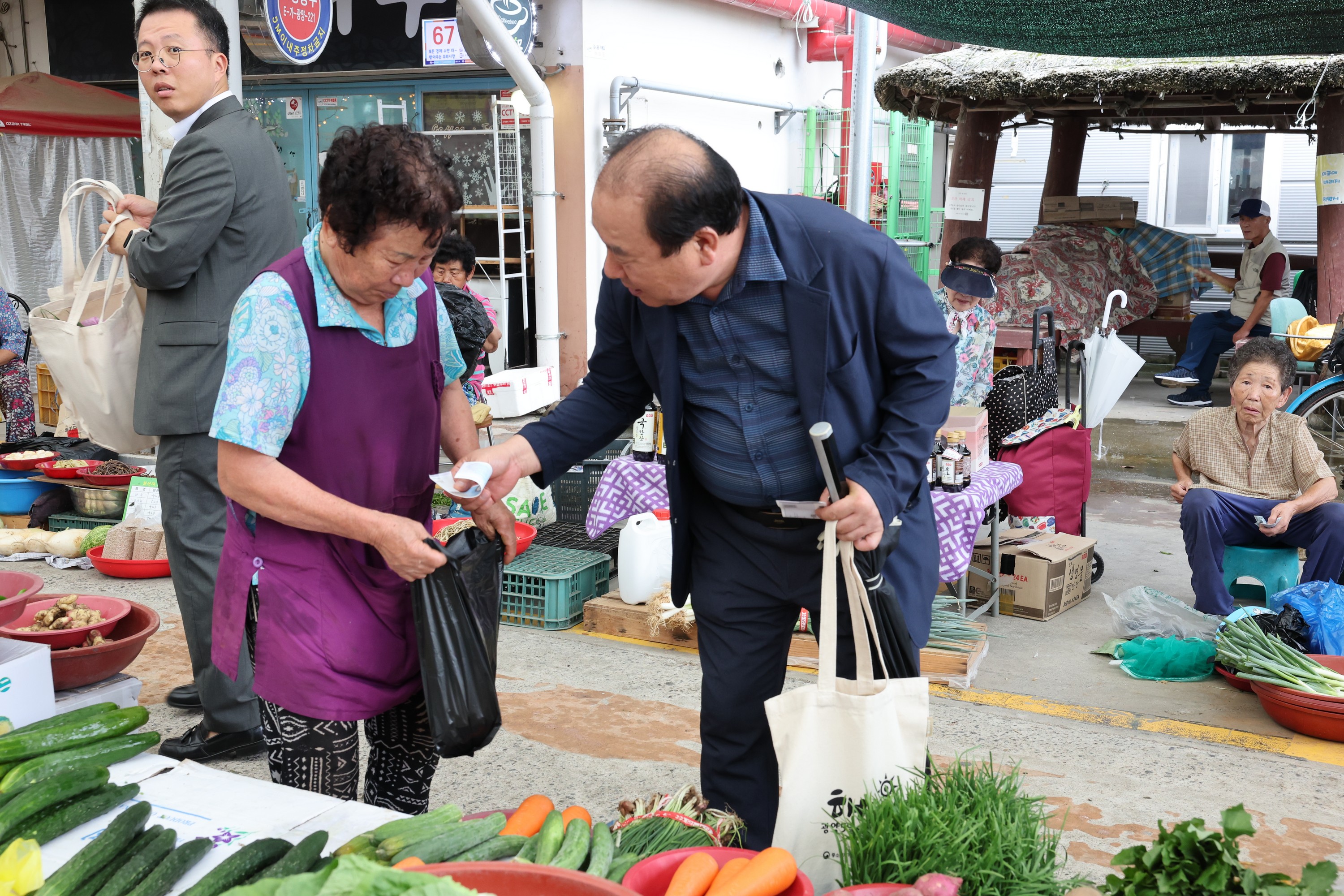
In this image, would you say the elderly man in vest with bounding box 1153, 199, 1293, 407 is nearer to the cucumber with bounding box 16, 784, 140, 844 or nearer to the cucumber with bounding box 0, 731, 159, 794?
the cucumber with bounding box 0, 731, 159, 794

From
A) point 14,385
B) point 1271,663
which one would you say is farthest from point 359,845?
point 14,385

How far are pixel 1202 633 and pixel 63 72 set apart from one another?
39.8ft

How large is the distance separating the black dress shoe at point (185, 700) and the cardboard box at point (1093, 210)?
11.4 metres

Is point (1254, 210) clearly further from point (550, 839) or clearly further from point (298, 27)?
point (550, 839)

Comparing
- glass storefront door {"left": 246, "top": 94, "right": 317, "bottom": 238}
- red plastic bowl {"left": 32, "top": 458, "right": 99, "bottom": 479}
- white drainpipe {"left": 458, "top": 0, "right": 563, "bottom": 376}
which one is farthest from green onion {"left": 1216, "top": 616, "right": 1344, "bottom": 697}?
glass storefront door {"left": 246, "top": 94, "right": 317, "bottom": 238}

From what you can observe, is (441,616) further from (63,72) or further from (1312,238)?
(1312,238)

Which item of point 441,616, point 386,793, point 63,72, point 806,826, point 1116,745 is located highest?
point 63,72

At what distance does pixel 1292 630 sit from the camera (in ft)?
14.4

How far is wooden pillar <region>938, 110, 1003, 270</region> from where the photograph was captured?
A: 33.4 ft

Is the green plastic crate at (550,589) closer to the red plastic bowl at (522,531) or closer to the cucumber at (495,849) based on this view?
the red plastic bowl at (522,531)

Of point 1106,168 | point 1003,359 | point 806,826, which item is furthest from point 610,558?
point 1106,168

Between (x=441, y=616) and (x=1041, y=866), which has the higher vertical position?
(x=441, y=616)

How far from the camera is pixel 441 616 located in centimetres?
224

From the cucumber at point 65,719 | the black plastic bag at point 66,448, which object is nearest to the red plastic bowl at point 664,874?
the cucumber at point 65,719
